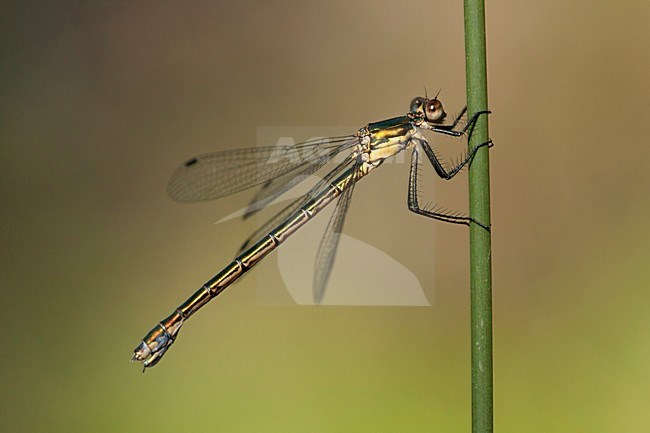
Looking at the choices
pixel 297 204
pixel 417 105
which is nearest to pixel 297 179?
pixel 297 204

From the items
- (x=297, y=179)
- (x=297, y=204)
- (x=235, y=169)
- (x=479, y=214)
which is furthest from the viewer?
(x=235, y=169)

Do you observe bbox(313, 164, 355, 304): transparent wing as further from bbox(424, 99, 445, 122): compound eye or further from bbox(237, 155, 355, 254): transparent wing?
bbox(424, 99, 445, 122): compound eye

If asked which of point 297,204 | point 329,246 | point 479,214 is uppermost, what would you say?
point 297,204

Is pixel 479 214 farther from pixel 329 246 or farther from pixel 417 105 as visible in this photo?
pixel 329 246

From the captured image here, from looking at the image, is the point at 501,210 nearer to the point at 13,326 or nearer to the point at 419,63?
the point at 419,63

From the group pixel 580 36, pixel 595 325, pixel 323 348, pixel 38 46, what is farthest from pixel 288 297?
pixel 38 46

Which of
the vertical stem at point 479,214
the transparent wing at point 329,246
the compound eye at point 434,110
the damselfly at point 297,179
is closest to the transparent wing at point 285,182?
the damselfly at point 297,179

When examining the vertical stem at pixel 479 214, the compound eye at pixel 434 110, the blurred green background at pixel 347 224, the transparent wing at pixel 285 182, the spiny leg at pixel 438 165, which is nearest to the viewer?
the vertical stem at pixel 479 214

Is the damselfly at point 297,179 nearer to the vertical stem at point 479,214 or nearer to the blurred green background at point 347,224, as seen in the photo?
the blurred green background at point 347,224
